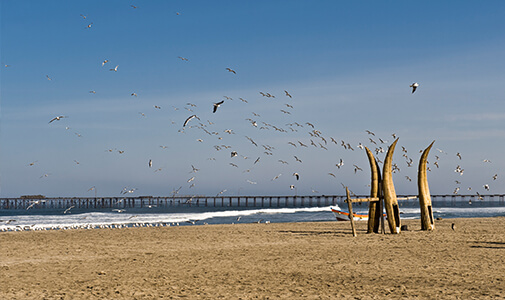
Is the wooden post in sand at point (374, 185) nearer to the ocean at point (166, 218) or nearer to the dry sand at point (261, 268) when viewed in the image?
the dry sand at point (261, 268)

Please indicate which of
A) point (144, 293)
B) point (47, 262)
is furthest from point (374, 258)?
point (47, 262)

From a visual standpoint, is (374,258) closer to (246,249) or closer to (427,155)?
(246,249)

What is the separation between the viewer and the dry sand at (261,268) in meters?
12.1

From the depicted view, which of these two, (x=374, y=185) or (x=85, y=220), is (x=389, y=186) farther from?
(x=85, y=220)

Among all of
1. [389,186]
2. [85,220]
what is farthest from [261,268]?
[85,220]

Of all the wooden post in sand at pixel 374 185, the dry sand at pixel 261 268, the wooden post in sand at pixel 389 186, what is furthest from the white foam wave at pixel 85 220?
the wooden post in sand at pixel 389 186

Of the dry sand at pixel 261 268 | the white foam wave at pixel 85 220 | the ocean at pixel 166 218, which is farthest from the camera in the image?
the ocean at pixel 166 218

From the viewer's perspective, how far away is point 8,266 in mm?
16922

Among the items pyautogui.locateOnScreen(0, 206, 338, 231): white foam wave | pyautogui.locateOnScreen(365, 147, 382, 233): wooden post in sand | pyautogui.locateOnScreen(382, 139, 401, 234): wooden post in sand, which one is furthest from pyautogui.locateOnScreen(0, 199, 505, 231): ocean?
pyautogui.locateOnScreen(382, 139, 401, 234): wooden post in sand

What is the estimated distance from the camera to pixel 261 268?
1580 cm

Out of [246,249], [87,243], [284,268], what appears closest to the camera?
[284,268]

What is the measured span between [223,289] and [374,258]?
6893mm

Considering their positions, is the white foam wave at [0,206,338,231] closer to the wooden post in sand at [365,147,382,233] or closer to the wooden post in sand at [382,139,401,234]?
the wooden post in sand at [365,147,382,233]

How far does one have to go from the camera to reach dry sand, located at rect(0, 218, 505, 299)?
12.1 m
